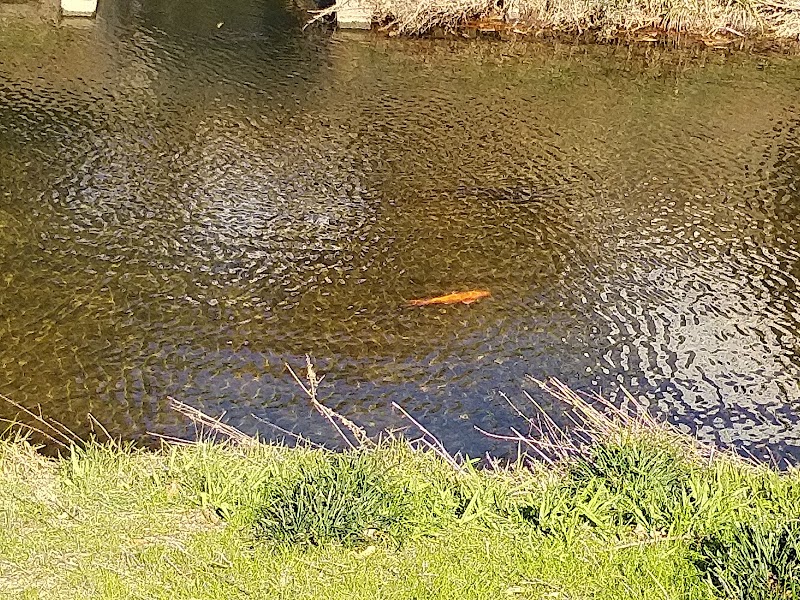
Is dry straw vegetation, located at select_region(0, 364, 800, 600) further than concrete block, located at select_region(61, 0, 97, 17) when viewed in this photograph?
No

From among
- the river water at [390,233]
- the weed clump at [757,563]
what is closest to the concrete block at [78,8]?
the river water at [390,233]

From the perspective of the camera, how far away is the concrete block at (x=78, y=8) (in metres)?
14.8

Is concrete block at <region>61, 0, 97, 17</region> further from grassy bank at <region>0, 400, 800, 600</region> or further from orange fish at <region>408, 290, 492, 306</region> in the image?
grassy bank at <region>0, 400, 800, 600</region>

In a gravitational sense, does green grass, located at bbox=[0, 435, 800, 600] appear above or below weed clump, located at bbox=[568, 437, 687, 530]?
below

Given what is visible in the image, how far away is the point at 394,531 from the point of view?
407cm

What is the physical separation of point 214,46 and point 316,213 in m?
6.24

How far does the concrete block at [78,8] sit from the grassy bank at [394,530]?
38.6ft

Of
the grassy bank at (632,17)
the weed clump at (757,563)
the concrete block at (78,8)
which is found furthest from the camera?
the grassy bank at (632,17)

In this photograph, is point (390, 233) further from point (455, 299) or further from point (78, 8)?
point (78, 8)

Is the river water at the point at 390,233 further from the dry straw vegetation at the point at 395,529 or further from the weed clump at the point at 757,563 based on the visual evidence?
the weed clump at the point at 757,563

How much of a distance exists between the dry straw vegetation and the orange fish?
108 inches

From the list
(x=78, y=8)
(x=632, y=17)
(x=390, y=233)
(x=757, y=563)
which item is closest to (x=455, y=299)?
(x=390, y=233)

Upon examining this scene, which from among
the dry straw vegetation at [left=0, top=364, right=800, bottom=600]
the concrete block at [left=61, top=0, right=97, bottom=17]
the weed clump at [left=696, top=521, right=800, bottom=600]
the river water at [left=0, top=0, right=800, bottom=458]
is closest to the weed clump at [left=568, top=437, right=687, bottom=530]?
the dry straw vegetation at [left=0, top=364, right=800, bottom=600]

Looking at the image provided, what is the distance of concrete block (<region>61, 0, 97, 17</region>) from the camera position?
14.8 meters
